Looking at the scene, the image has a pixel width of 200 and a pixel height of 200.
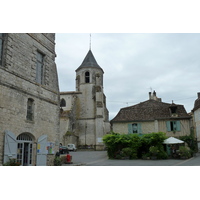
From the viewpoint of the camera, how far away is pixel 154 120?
835 inches

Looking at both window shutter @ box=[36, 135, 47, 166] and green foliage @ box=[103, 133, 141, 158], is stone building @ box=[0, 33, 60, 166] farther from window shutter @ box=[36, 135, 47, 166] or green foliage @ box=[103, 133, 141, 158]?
green foliage @ box=[103, 133, 141, 158]

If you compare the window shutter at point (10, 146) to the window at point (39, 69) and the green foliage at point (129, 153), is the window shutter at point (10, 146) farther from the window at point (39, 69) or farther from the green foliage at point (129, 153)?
the green foliage at point (129, 153)

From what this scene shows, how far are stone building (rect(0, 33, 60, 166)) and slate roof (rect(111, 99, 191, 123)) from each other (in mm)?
Result: 10023

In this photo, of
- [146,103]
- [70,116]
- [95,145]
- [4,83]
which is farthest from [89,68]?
[4,83]

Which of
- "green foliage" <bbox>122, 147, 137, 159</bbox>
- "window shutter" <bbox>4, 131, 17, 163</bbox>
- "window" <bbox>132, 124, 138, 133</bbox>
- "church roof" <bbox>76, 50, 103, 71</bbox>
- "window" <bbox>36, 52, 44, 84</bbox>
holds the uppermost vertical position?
"church roof" <bbox>76, 50, 103, 71</bbox>

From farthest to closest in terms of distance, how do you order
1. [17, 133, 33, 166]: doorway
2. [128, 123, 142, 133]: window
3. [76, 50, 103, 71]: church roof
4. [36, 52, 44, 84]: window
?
[76, 50, 103, 71]: church roof, [128, 123, 142, 133]: window, [36, 52, 44, 84]: window, [17, 133, 33, 166]: doorway

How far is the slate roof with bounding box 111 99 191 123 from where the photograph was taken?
21188mm

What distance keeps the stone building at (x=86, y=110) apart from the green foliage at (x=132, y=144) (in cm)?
1400

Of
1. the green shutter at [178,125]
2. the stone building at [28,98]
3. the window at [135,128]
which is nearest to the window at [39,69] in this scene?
the stone building at [28,98]

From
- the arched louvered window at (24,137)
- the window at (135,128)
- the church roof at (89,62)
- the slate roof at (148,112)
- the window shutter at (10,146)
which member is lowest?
the window shutter at (10,146)

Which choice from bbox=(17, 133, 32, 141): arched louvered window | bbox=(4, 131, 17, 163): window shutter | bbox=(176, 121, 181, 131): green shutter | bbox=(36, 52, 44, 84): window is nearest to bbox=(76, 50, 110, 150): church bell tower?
bbox=(176, 121, 181, 131): green shutter

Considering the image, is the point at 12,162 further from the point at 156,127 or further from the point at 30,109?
the point at 156,127

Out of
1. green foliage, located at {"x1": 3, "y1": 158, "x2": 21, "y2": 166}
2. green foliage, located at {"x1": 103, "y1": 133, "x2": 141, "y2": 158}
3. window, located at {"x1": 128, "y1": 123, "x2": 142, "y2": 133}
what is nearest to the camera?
green foliage, located at {"x1": 3, "y1": 158, "x2": 21, "y2": 166}

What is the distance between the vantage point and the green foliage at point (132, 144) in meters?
16.9
